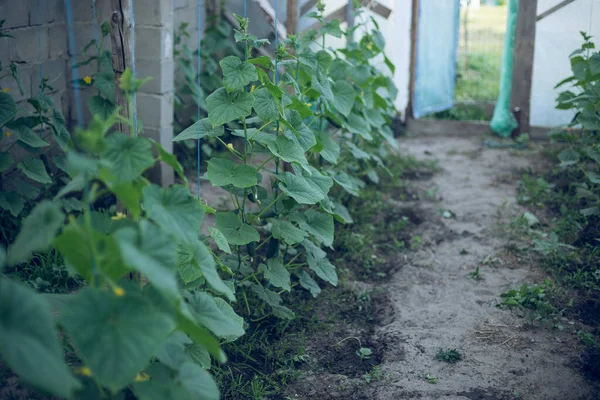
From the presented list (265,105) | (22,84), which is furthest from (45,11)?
(265,105)

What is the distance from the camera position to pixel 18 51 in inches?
153

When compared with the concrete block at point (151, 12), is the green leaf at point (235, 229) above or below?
below

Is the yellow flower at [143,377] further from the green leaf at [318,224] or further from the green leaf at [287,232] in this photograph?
the green leaf at [318,224]

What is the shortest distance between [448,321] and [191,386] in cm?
185

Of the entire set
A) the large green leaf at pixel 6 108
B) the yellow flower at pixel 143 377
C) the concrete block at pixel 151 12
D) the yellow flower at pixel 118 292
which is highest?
the concrete block at pixel 151 12

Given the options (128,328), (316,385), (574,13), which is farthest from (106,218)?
(574,13)

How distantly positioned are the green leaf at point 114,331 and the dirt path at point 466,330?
1.41 meters

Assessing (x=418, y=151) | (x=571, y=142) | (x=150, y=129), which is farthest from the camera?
(x=418, y=151)

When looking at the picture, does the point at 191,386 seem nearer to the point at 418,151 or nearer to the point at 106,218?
the point at 106,218

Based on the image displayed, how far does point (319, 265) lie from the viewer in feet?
11.2

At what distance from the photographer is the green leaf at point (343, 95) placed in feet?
13.1

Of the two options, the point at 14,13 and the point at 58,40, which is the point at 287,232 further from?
the point at 58,40

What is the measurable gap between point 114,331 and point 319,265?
1.86 metres

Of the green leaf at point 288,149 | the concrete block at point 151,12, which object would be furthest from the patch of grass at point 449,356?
the concrete block at point 151,12
